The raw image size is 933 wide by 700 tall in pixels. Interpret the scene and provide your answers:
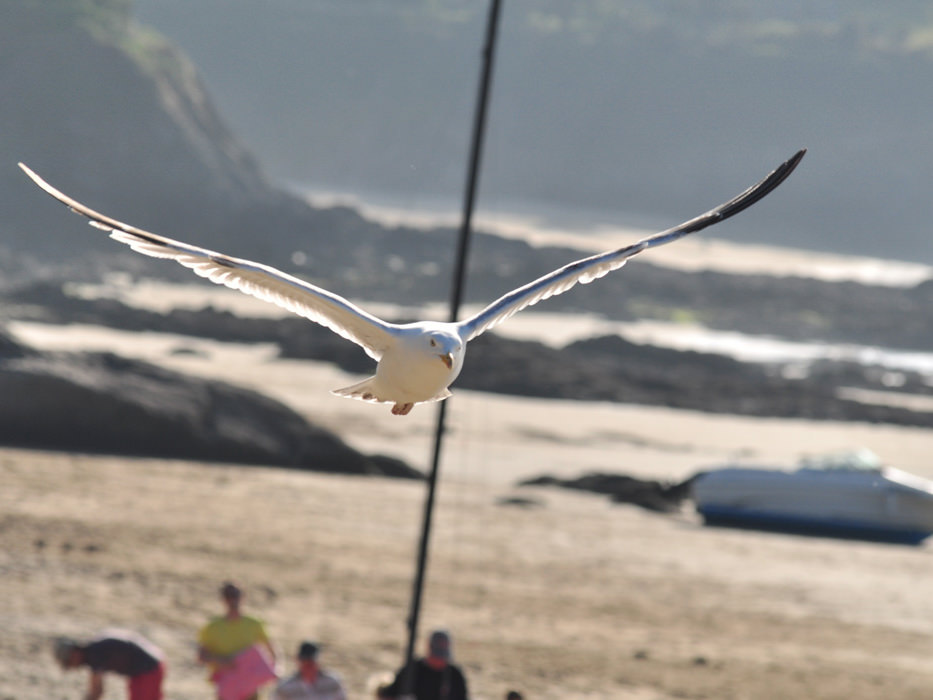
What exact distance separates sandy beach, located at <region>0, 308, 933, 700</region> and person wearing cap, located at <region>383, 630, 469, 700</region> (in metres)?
2.76

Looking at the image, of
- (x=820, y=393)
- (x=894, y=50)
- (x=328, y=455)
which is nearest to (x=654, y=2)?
(x=894, y=50)

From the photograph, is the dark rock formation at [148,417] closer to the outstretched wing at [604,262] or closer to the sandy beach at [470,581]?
the sandy beach at [470,581]

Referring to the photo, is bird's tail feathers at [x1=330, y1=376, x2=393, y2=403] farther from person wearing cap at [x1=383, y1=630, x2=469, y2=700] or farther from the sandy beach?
the sandy beach

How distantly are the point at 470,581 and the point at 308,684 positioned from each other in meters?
7.56

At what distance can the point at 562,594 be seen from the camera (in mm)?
16594

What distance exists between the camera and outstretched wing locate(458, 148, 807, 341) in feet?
19.9

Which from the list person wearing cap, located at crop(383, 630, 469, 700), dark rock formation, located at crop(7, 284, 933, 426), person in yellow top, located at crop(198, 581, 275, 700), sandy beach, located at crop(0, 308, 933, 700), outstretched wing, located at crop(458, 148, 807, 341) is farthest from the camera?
dark rock formation, located at crop(7, 284, 933, 426)

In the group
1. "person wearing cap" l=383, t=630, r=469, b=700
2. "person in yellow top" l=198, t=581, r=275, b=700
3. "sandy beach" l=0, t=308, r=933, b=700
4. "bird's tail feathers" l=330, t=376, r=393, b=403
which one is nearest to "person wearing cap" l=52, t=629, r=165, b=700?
"person in yellow top" l=198, t=581, r=275, b=700

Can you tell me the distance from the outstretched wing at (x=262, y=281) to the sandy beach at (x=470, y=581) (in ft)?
19.5

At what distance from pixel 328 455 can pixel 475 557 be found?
4634 mm

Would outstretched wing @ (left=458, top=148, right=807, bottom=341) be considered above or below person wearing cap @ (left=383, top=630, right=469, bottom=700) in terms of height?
above

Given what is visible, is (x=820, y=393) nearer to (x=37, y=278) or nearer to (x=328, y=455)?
(x=328, y=455)

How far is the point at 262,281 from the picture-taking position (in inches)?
253

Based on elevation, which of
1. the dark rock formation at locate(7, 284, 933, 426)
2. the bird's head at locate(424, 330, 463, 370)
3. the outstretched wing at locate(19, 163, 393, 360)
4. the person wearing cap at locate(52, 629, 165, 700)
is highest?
the dark rock formation at locate(7, 284, 933, 426)
